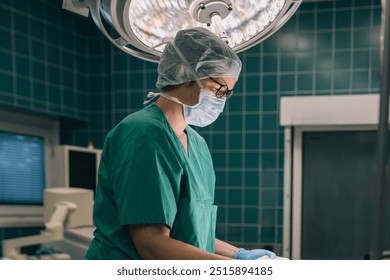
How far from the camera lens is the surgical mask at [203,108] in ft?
2.14

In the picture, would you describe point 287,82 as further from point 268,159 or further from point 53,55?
point 53,55

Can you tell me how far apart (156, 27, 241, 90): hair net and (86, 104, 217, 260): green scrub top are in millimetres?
94

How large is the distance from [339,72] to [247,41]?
88cm

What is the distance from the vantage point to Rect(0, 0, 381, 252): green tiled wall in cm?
81

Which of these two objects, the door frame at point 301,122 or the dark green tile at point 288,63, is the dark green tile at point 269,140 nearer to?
the door frame at point 301,122

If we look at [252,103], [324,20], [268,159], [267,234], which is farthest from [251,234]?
[324,20]

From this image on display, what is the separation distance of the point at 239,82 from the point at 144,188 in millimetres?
761

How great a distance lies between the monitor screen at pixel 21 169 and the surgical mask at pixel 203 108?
370mm

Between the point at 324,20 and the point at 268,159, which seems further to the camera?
the point at 268,159

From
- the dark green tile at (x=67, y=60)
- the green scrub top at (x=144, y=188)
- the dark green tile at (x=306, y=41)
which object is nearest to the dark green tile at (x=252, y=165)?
the dark green tile at (x=306, y=41)

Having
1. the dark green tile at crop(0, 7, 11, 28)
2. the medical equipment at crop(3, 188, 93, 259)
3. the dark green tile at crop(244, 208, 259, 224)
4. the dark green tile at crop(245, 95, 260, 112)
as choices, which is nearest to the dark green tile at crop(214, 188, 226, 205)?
the dark green tile at crop(244, 208, 259, 224)

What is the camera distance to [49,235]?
721mm

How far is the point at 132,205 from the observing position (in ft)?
1.74
